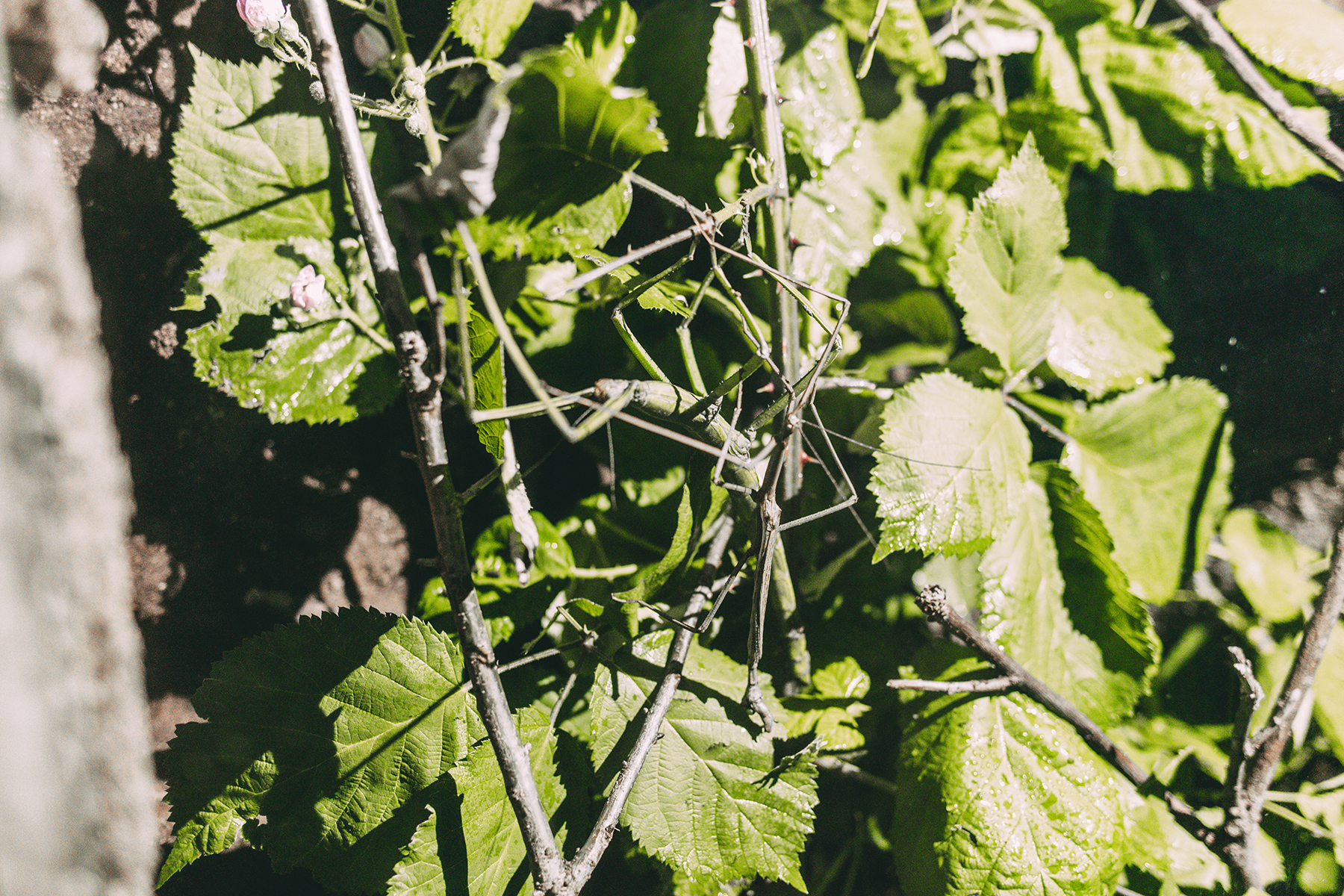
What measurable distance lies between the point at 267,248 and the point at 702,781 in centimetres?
99

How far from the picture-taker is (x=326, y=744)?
2.89ft

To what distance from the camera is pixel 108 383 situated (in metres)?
0.94

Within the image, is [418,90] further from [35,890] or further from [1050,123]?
[1050,123]

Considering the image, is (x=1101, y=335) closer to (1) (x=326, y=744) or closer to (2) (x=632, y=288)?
(2) (x=632, y=288)

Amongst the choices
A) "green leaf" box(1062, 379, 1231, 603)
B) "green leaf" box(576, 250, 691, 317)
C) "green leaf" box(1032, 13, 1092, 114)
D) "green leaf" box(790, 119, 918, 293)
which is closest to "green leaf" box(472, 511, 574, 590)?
"green leaf" box(576, 250, 691, 317)

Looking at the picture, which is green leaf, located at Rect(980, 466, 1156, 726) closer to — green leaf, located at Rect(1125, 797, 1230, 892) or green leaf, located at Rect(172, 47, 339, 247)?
green leaf, located at Rect(1125, 797, 1230, 892)

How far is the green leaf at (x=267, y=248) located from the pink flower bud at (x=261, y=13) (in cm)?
25

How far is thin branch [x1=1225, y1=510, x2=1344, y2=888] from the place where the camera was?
1.03m

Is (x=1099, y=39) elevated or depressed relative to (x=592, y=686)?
elevated

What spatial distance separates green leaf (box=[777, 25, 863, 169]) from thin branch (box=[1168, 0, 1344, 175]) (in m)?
0.58

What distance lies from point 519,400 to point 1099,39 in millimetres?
1291

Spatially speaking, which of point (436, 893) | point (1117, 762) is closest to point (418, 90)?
point (436, 893)

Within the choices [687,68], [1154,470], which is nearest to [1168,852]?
[1154,470]

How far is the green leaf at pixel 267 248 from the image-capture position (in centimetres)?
96
